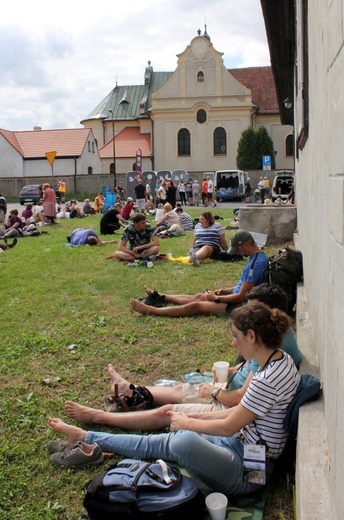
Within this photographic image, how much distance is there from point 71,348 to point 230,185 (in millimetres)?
34443

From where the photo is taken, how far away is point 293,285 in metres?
6.85

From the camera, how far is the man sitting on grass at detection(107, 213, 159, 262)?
11.4 metres

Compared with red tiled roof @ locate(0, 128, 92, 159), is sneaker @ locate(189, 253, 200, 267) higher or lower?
lower

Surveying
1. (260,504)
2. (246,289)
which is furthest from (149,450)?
(246,289)

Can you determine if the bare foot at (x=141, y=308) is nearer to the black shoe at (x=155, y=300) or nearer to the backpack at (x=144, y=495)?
the black shoe at (x=155, y=300)

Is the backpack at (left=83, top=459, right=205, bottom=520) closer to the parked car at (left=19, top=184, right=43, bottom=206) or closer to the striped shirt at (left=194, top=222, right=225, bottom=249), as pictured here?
the striped shirt at (left=194, top=222, right=225, bottom=249)

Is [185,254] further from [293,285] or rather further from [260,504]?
[260,504]

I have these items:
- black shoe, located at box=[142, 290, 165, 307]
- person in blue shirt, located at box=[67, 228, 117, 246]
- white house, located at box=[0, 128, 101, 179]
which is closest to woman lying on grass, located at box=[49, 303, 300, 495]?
black shoe, located at box=[142, 290, 165, 307]

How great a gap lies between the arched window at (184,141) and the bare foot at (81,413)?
51700 millimetres

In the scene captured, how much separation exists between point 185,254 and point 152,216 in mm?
12188

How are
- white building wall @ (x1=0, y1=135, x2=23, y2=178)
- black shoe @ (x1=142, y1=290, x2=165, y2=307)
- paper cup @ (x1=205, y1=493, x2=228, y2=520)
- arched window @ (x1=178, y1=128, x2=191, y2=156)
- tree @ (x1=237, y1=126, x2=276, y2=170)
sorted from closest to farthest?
paper cup @ (x1=205, y1=493, x2=228, y2=520) → black shoe @ (x1=142, y1=290, x2=165, y2=307) → tree @ (x1=237, y1=126, x2=276, y2=170) → arched window @ (x1=178, y1=128, x2=191, y2=156) → white building wall @ (x1=0, y1=135, x2=23, y2=178)

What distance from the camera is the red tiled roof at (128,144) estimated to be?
56781 mm

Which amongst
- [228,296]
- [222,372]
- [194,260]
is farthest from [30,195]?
[222,372]

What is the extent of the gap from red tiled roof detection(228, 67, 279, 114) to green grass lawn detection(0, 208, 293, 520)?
46.7 metres
